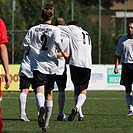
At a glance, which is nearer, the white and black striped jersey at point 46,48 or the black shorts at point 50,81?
the white and black striped jersey at point 46,48

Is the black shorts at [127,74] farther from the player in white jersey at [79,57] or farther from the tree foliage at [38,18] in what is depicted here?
the tree foliage at [38,18]

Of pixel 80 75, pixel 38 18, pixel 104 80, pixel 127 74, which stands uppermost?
pixel 38 18

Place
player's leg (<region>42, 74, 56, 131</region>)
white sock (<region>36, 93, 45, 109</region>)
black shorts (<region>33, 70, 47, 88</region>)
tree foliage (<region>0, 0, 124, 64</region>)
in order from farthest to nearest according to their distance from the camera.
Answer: tree foliage (<region>0, 0, 124, 64</region>), player's leg (<region>42, 74, 56, 131</region>), black shorts (<region>33, 70, 47, 88</region>), white sock (<region>36, 93, 45, 109</region>)

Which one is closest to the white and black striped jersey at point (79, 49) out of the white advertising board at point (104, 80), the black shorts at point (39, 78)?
the black shorts at point (39, 78)

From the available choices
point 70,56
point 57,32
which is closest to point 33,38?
point 57,32

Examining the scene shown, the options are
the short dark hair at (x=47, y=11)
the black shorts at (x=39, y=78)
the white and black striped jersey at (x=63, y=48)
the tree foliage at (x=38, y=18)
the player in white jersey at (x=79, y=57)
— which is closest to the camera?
the short dark hair at (x=47, y=11)

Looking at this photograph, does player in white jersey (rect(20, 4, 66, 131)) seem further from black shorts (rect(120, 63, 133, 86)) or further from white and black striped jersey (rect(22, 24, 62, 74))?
black shorts (rect(120, 63, 133, 86))

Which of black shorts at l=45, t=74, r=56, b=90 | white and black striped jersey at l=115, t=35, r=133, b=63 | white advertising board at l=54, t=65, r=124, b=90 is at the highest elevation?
white and black striped jersey at l=115, t=35, r=133, b=63

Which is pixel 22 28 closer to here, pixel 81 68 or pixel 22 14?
pixel 22 14

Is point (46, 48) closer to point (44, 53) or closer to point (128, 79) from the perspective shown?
point (44, 53)

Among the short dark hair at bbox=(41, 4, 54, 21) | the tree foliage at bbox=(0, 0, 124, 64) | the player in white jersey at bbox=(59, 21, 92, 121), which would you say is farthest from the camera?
the tree foliage at bbox=(0, 0, 124, 64)

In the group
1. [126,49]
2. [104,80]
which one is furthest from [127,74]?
[104,80]

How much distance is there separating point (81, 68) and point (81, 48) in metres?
0.40

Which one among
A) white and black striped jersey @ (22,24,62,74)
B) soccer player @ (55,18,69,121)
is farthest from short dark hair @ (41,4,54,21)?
soccer player @ (55,18,69,121)
